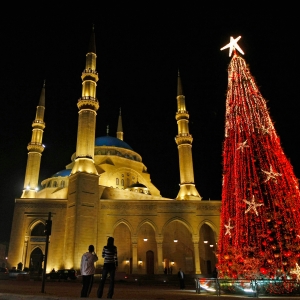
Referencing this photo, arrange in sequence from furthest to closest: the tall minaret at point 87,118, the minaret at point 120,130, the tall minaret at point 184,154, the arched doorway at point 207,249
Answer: the minaret at point 120,130
the tall minaret at point 184,154
the arched doorway at point 207,249
the tall minaret at point 87,118

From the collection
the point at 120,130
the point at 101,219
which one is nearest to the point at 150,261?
the point at 101,219

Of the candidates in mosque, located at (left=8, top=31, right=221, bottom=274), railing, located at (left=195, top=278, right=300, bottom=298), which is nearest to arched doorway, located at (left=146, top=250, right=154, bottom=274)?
mosque, located at (left=8, top=31, right=221, bottom=274)

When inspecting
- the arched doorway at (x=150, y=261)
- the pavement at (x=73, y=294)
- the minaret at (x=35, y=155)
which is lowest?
the pavement at (x=73, y=294)

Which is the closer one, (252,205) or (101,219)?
(252,205)

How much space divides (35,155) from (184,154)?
537 inches

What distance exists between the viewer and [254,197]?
10.1 metres

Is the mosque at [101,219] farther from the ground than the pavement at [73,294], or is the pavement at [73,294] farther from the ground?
the mosque at [101,219]

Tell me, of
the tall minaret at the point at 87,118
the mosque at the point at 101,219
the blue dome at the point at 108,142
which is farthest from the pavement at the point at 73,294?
the blue dome at the point at 108,142

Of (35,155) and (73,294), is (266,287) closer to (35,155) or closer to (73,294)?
(73,294)

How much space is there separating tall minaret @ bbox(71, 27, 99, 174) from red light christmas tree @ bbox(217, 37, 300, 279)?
14.8 meters

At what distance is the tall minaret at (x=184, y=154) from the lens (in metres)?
28.8

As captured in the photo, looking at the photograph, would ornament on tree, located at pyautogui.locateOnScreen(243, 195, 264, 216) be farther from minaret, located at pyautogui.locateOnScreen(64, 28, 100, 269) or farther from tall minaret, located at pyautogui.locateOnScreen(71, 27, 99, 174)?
tall minaret, located at pyautogui.locateOnScreen(71, 27, 99, 174)

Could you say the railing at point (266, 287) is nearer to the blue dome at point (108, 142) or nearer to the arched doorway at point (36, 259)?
the arched doorway at point (36, 259)

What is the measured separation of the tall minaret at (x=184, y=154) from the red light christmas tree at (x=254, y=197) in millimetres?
17145
